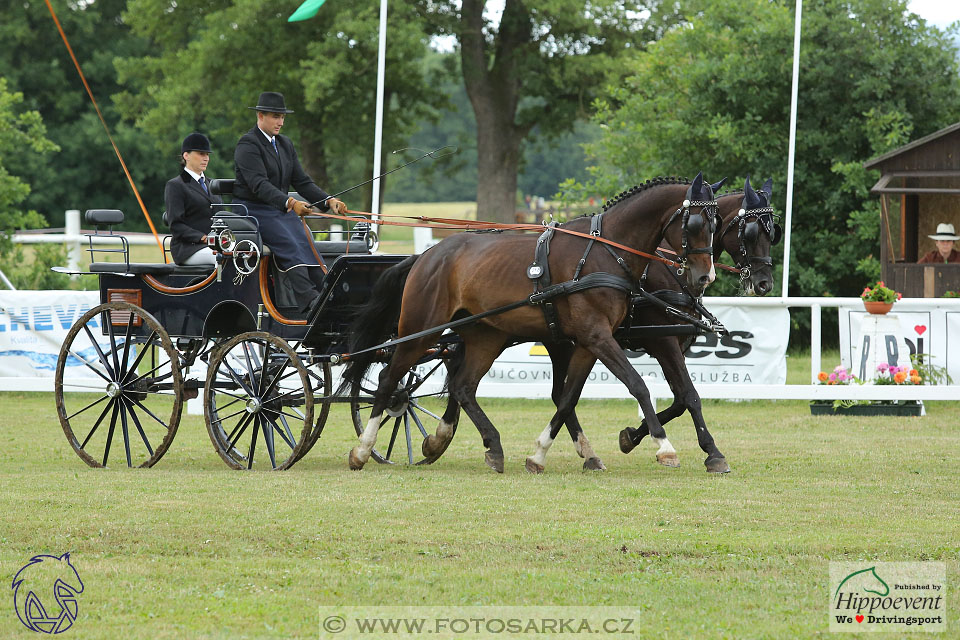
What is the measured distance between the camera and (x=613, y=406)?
14508 millimetres

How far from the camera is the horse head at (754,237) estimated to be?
8.51m

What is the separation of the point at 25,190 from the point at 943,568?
20760 millimetres

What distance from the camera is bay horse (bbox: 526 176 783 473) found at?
854 cm

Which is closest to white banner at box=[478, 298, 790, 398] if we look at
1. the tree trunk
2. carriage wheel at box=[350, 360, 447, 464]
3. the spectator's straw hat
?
carriage wheel at box=[350, 360, 447, 464]

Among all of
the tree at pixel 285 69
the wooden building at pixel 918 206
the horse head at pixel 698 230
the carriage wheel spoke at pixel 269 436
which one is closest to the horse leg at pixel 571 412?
Result: the horse head at pixel 698 230

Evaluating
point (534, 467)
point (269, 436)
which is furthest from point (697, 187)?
point (269, 436)

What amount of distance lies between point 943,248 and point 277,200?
41.4 ft

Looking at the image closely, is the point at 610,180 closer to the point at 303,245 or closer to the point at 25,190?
the point at 25,190

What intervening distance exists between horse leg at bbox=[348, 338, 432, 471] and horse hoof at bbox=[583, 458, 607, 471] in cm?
138

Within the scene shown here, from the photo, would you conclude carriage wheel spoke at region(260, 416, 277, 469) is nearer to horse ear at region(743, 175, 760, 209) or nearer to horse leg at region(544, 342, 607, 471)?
horse leg at region(544, 342, 607, 471)

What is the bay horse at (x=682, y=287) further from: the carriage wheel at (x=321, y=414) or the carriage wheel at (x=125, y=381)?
the carriage wheel at (x=125, y=381)

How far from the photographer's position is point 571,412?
30.2 ft

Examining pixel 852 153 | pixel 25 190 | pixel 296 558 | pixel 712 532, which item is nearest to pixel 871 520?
pixel 712 532

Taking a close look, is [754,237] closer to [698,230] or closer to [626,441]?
[698,230]
